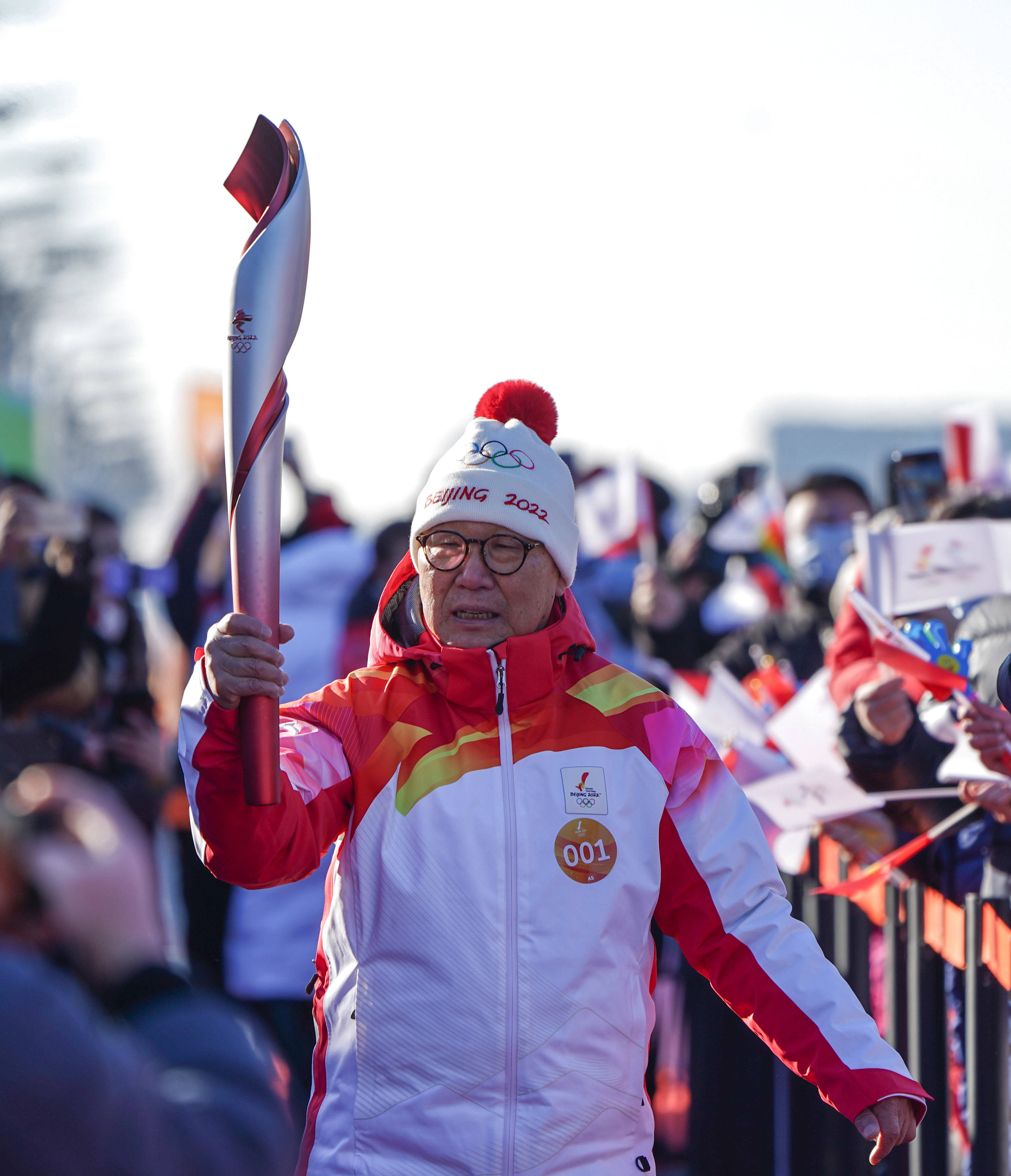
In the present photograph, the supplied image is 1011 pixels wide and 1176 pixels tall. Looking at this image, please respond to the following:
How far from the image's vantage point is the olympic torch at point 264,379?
197 cm

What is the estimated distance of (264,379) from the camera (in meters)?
1.99

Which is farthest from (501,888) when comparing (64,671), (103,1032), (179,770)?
(179,770)

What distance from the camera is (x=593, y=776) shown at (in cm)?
214

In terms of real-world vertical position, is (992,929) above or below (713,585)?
below

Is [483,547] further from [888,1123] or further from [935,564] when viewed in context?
[935,564]

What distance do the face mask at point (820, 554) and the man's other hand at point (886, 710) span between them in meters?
1.82

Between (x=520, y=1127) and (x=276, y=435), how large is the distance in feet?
3.34

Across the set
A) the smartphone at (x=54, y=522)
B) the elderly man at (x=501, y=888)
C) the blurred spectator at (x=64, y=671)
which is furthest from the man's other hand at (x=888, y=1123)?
the smartphone at (x=54, y=522)

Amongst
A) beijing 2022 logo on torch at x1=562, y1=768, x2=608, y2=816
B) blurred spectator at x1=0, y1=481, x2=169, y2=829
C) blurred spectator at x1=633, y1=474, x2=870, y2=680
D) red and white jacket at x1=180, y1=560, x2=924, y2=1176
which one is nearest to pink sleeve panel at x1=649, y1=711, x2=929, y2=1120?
red and white jacket at x1=180, y1=560, x2=924, y2=1176

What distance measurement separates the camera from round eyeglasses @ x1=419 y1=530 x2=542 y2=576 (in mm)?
2320

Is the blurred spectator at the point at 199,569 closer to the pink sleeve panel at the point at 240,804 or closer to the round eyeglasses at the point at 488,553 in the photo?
the round eyeglasses at the point at 488,553

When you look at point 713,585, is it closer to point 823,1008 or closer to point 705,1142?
point 705,1142

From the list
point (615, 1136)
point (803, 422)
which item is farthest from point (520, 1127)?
point (803, 422)

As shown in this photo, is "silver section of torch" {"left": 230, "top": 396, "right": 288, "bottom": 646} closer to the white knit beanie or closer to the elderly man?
the elderly man
